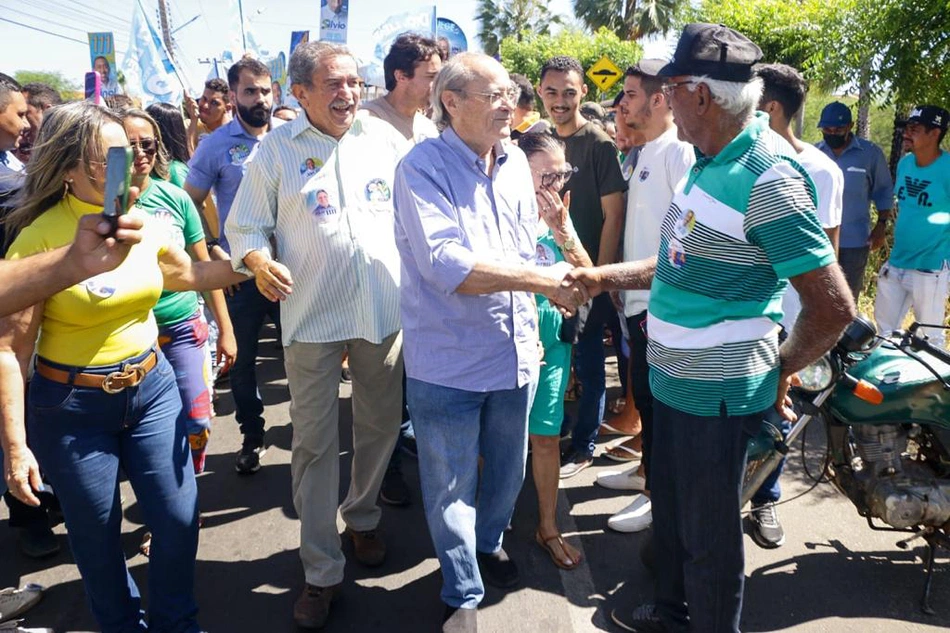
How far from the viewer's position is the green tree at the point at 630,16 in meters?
30.8

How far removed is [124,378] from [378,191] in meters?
1.22

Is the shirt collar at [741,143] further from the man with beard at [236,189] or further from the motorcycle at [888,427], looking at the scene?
the man with beard at [236,189]

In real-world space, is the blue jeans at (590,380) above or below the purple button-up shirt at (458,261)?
below

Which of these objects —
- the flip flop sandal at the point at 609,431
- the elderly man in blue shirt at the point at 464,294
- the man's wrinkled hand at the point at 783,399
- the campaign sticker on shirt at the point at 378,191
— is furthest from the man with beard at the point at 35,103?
the man's wrinkled hand at the point at 783,399

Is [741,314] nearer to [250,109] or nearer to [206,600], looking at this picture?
[206,600]

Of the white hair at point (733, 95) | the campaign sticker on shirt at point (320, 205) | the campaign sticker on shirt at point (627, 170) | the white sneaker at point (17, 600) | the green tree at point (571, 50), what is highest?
the green tree at point (571, 50)

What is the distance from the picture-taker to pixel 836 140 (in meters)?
5.59

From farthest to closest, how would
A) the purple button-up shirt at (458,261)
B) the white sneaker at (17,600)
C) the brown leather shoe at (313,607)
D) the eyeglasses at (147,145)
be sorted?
the eyeglasses at (147,145) → the white sneaker at (17,600) → the brown leather shoe at (313,607) → the purple button-up shirt at (458,261)

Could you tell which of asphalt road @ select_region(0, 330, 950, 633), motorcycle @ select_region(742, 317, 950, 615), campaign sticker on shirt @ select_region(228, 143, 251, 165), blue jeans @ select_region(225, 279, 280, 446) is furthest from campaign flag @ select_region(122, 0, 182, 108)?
motorcycle @ select_region(742, 317, 950, 615)

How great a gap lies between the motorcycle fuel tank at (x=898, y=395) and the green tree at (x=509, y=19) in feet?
134

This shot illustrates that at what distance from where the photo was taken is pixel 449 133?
8.55 feet

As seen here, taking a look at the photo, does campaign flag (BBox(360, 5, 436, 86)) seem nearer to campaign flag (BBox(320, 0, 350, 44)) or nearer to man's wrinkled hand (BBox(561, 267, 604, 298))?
campaign flag (BBox(320, 0, 350, 44))

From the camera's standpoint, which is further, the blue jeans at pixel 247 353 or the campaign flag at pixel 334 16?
the campaign flag at pixel 334 16

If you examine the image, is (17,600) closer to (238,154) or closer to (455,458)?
(455,458)
